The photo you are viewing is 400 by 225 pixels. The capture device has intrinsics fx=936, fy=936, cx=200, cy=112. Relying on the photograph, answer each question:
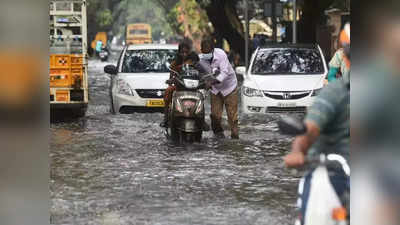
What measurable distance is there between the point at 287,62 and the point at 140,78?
8.85 feet

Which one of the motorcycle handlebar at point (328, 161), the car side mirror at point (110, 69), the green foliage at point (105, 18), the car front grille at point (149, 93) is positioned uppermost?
the green foliage at point (105, 18)

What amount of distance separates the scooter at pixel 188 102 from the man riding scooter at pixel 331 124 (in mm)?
8595

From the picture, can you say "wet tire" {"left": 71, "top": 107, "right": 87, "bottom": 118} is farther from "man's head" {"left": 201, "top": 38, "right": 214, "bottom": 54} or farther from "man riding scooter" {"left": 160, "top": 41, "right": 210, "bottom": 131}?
"man's head" {"left": 201, "top": 38, "right": 214, "bottom": 54}

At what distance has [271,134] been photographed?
15242mm

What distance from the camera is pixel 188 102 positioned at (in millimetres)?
13227

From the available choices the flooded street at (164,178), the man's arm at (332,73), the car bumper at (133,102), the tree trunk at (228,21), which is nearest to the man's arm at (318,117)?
the flooded street at (164,178)

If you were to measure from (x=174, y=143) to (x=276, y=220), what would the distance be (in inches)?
232

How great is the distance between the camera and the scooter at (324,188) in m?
4.35

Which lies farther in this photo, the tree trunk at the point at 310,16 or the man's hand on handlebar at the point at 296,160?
the tree trunk at the point at 310,16

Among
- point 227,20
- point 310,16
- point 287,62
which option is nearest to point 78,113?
point 287,62

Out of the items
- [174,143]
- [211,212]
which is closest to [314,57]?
[174,143]

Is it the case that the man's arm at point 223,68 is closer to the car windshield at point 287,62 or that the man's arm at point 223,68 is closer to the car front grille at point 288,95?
the car front grille at point 288,95

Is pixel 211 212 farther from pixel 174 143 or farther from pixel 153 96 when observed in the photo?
pixel 153 96
